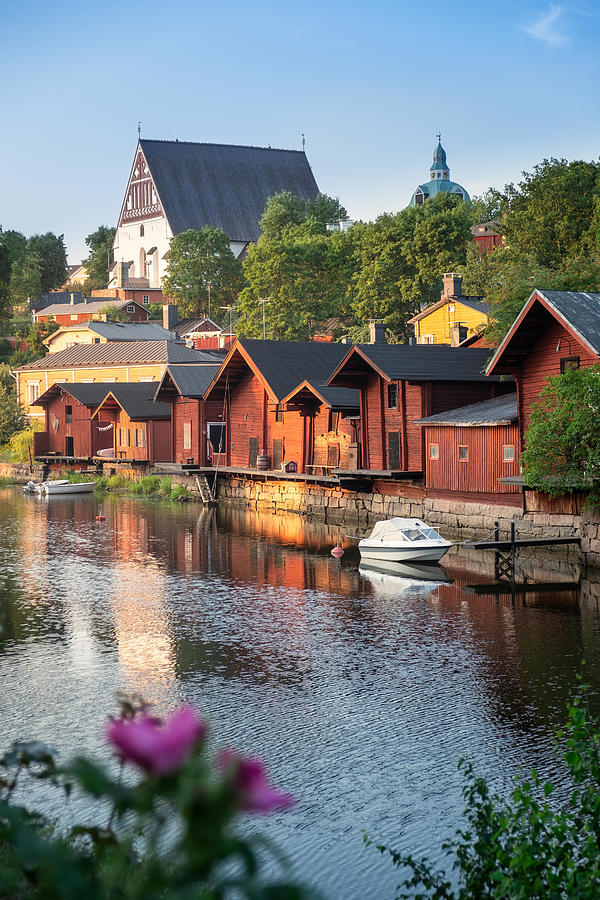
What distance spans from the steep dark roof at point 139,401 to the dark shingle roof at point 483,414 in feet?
99.8

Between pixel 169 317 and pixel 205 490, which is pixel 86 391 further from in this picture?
pixel 169 317

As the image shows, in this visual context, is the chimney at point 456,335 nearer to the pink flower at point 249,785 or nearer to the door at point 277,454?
the door at point 277,454

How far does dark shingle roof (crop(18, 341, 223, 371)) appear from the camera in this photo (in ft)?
287

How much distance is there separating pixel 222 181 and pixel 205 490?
104 meters

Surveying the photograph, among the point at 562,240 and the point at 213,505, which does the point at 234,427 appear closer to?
the point at 213,505

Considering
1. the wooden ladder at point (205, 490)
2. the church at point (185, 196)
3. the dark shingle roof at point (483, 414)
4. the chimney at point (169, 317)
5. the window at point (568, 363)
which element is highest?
the church at point (185, 196)

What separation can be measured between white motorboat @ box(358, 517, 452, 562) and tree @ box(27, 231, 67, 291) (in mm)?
133092

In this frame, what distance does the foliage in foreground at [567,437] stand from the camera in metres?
32.4

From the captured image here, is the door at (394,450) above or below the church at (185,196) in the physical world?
below

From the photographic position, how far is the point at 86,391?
81625mm

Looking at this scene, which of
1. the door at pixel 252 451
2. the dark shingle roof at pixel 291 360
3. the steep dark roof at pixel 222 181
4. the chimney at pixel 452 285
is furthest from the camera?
the steep dark roof at pixel 222 181

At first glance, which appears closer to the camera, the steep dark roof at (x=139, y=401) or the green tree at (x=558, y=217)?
the green tree at (x=558, y=217)

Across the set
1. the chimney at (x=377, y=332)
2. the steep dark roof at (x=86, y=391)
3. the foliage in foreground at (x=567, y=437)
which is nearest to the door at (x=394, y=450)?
the chimney at (x=377, y=332)

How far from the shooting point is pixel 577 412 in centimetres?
3256
